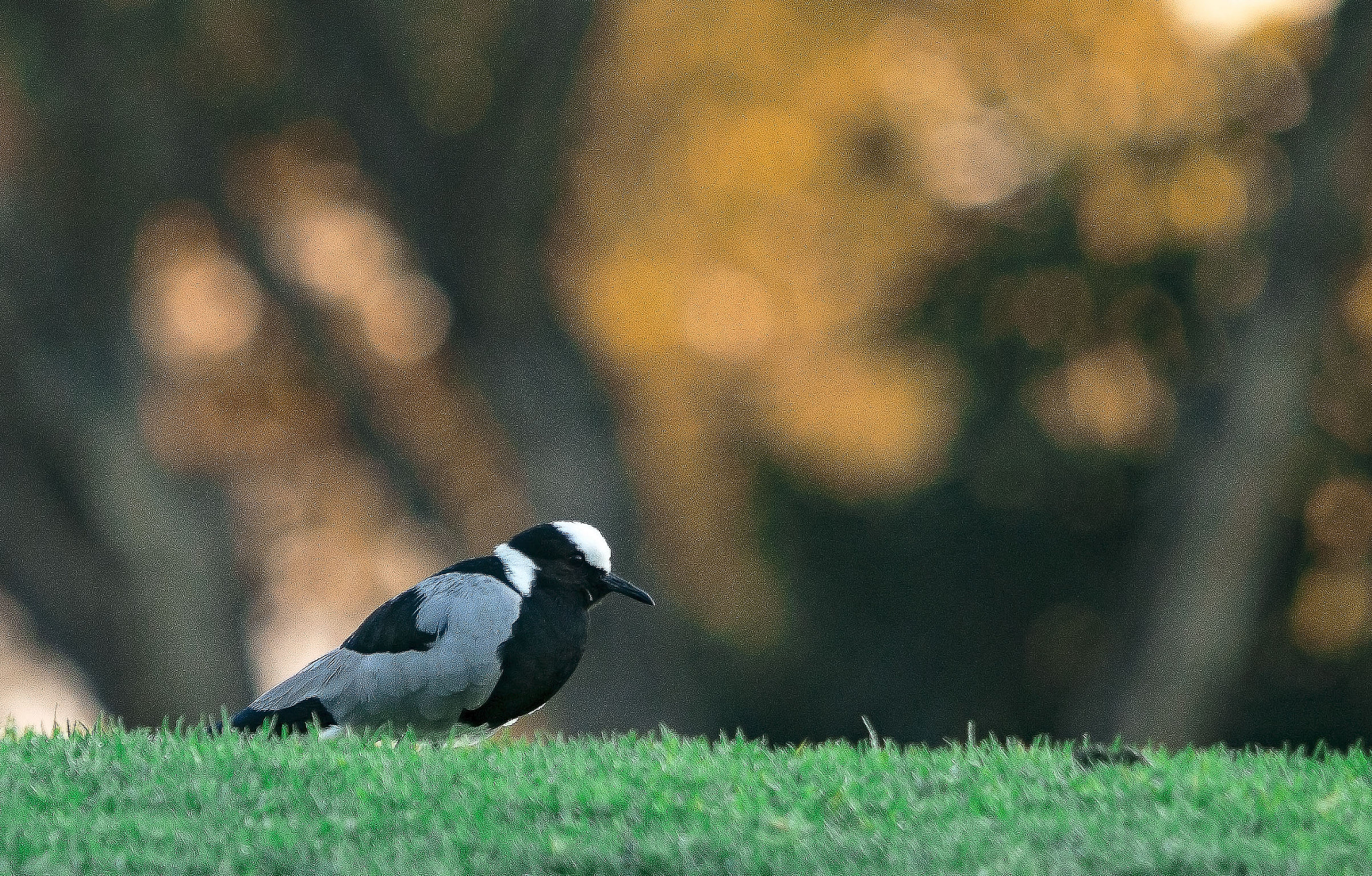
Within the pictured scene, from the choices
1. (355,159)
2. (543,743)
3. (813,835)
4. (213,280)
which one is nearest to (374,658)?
(543,743)

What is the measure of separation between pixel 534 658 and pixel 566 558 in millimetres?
676

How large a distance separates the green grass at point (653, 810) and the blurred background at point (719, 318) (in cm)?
691

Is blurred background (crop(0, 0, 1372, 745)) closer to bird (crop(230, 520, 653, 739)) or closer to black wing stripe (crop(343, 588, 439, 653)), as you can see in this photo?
bird (crop(230, 520, 653, 739))

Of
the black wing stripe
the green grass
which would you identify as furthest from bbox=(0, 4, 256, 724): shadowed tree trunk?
the green grass

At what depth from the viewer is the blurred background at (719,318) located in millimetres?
13531

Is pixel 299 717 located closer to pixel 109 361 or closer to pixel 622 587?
pixel 622 587

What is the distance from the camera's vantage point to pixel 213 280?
619 inches

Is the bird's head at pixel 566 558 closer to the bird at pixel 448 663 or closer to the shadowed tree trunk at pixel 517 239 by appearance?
the bird at pixel 448 663

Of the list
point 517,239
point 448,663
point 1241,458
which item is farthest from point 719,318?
point 448,663

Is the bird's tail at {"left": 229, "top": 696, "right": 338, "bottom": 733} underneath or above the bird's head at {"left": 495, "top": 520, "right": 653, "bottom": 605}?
underneath

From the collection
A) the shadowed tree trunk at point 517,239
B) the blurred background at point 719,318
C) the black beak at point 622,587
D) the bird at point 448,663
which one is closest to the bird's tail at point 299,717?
the bird at point 448,663

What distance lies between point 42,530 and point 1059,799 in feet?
36.2

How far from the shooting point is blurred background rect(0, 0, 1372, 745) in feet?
44.4

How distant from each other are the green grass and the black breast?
0.51 meters
